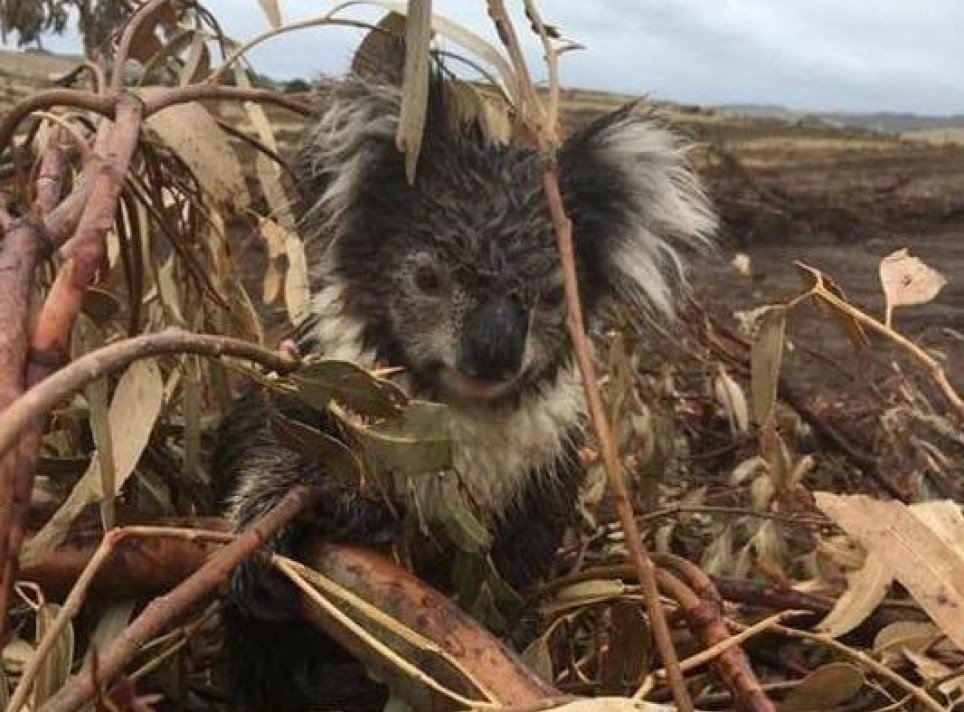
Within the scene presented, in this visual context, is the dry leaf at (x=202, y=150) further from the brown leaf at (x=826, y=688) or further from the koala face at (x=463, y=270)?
the brown leaf at (x=826, y=688)

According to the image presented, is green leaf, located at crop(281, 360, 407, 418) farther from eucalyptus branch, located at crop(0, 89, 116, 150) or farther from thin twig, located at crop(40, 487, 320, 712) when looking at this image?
eucalyptus branch, located at crop(0, 89, 116, 150)

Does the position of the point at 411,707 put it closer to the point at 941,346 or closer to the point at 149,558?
the point at 149,558

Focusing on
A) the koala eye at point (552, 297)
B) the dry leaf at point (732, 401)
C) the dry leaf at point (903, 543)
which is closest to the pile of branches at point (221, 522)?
the dry leaf at point (903, 543)

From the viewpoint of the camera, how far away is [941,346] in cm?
635

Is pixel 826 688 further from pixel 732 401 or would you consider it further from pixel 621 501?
pixel 732 401

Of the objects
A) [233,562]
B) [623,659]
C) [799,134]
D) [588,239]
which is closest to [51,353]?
[233,562]

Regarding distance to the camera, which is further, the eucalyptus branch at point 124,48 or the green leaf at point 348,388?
the eucalyptus branch at point 124,48

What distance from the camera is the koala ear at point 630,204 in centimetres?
222

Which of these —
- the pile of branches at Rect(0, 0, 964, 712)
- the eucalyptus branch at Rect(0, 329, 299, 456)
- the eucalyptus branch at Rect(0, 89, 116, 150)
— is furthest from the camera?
the eucalyptus branch at Rect(0, 89, 116, 150)

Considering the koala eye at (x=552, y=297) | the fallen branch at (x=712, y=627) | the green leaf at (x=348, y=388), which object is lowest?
the fallen branch at (x=712, y=627)

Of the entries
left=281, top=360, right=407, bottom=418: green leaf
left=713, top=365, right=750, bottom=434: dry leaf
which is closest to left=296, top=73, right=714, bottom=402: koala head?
left=281, top=360, right=407, bottom=418: green leaf

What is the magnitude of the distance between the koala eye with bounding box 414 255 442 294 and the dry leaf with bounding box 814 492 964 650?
0.74 meters

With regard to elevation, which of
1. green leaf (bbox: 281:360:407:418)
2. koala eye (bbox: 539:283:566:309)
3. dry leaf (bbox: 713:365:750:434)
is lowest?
dry leaf (bbox: 713:365:750:434)

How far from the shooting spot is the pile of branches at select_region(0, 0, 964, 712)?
125cm
